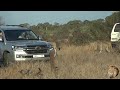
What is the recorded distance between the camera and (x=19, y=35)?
45.3ft

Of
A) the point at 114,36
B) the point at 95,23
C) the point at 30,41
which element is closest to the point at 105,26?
the point at 95,23

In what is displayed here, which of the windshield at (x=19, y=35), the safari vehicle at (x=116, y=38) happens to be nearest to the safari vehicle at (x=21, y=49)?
the windshield at (x=19, y=35)

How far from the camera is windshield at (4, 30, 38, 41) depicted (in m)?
13.5

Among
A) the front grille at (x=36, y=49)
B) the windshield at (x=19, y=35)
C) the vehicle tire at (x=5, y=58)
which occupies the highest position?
the windshield at (x=19, y=35)

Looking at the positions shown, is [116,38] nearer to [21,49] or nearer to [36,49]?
[36,49]

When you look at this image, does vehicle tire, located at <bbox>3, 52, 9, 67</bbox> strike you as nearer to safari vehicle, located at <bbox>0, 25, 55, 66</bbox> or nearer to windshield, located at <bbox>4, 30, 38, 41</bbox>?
safari vehicle, located at <bbox>0, 25, 55, 66</bbox>

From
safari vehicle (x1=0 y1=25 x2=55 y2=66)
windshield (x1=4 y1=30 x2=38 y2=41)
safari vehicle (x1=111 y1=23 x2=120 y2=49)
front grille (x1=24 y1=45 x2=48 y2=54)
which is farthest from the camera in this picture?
safari vehicle (x1=111 y1=23 x2=120 y2=49)

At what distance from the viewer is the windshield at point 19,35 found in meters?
13.5

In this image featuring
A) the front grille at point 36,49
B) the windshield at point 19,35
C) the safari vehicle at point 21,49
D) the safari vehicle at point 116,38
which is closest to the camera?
the safari vehicle at point 21,49

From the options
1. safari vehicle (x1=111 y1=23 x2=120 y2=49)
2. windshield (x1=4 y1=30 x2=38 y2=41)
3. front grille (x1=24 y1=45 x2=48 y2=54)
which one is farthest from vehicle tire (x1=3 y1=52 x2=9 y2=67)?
safari vehicle (x1=111 y1=23 x2=120 y2=49)

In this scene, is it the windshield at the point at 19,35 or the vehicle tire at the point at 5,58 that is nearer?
the vehicle tire at the point at 5,58

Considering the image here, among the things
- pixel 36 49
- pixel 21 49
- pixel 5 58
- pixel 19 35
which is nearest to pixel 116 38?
pixel 19 35

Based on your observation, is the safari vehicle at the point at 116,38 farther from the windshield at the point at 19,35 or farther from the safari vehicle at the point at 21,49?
the safari vehicle at the point at 21,49
